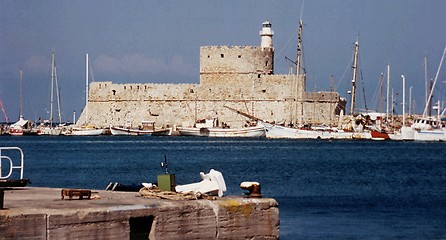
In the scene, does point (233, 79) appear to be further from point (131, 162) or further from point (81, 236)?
point (81, 236)

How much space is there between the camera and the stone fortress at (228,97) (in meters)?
52.5

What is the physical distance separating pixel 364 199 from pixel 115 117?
38.6m

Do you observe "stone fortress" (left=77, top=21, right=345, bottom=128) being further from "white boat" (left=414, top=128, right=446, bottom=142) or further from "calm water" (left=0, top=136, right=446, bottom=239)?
"calm water" (left=0, top=136, right=446, bottom=239)

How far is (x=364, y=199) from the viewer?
60.6ft

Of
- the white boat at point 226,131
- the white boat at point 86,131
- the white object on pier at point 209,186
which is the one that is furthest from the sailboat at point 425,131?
the white object on pier at point 209,186

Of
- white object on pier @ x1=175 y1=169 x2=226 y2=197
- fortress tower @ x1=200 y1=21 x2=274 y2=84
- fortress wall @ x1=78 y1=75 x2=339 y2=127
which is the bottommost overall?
white object on pier @ x1=175 y1=169 x2=226 y2=197

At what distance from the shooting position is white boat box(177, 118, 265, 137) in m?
54.4

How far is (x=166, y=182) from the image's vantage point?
7.70 metres

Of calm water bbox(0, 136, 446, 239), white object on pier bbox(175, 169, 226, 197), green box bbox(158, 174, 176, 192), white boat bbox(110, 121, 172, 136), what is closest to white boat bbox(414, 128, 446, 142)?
calm water bbox(0, 136, 446, 239)

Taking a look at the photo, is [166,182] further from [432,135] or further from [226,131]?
[432,135]

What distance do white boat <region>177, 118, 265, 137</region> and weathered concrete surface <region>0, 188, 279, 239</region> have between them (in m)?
46.3

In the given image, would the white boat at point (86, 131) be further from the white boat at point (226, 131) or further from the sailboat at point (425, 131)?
the sailboat at point (425, 131)

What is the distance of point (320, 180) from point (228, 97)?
29.2 m

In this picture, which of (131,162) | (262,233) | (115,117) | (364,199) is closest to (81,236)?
(262,233)
